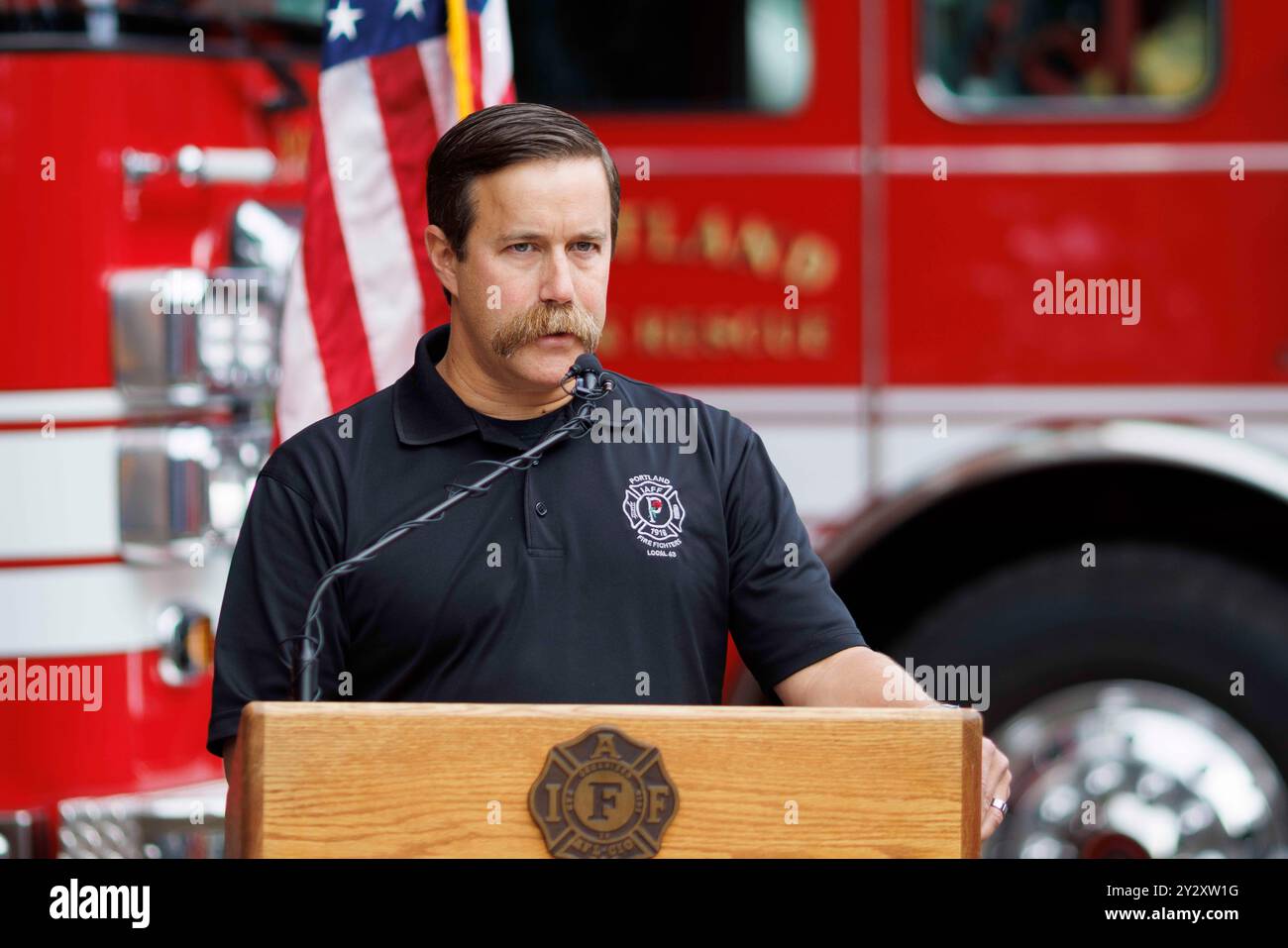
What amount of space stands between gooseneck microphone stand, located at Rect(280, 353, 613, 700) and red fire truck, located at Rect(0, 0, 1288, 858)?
150cm

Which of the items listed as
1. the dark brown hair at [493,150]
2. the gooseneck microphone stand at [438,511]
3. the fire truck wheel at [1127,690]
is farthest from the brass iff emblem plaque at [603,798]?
the fire truck wheel at [1127,690]

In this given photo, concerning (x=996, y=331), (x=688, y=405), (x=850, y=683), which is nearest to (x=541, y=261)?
(x=688, y=405)

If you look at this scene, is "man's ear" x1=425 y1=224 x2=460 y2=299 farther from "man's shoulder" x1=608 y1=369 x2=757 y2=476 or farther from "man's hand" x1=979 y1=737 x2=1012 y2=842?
"man's hand" x1=979 y1=737 x2=1012 y2=842

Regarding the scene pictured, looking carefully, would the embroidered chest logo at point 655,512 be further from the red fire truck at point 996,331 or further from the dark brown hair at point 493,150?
the red fire truck at point 996,331

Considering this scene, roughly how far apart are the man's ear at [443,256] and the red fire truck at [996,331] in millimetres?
1371

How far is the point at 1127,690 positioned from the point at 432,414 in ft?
6.67

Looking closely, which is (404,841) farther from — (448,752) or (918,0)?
(918,0)

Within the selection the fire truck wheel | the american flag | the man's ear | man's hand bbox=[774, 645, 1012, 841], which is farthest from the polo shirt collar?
the fire truck wheel

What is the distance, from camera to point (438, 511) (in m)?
1.75

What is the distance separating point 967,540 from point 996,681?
11.9 inches

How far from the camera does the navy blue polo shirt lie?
1.90 metres

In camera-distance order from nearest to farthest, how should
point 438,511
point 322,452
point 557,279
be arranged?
point 438,511 → point 557,279 → point 322,452

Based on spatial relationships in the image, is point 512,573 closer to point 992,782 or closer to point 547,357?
point 547,357
